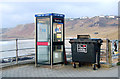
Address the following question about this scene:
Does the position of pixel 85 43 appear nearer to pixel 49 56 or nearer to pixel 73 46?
pixel 73 46

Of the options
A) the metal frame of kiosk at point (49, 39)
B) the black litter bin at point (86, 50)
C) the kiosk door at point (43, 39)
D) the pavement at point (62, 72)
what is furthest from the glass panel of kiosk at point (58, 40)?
the black litter bin at point (86, 50)

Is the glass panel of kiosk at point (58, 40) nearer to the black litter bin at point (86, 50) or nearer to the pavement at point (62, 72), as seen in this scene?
the pavement at point (62, 72)

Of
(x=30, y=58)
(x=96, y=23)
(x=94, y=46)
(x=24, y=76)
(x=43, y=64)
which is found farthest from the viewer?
(x=96, y=23)

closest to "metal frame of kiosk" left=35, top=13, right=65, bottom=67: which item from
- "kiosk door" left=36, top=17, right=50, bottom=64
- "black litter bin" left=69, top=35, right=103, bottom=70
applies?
"kiosk door" left=36, top=17, right=50, bottom=64

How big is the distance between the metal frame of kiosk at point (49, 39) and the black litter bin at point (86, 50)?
2.36ft

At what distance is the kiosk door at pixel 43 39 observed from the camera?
25.3ft

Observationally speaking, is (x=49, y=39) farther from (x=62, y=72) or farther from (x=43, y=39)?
(x=62, y=72)

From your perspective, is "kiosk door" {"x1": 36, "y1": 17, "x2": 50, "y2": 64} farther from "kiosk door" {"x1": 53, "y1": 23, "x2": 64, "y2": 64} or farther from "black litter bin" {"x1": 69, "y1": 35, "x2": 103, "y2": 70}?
"black litter bin" {"x1": 69, "y1": 35, "x2": 103, "y2": 70}

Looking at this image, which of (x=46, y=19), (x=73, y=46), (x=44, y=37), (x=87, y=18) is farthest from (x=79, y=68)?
(x=87, y=18)

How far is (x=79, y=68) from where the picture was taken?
291 inches

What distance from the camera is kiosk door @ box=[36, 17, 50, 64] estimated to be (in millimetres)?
7698

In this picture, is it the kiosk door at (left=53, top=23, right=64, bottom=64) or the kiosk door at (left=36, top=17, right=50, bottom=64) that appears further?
the kiosk door at (left=53, top=23, right=64, bottom=64)

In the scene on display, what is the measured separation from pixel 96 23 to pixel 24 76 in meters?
123

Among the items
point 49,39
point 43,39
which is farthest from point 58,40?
point 43,39
